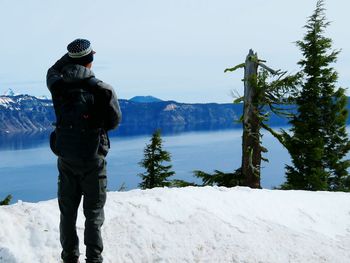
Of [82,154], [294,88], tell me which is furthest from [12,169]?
[82,154]

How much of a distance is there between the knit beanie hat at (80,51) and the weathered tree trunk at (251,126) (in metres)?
11.5

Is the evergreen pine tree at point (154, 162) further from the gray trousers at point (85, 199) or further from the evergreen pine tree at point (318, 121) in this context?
the gray trousers at point (85, 199)

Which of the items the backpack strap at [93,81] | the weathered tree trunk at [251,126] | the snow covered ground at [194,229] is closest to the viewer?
the backpack strap at [93,81]

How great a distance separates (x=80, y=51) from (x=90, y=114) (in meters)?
0.81

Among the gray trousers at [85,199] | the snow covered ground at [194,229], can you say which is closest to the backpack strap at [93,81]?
the gray trousers at [85,199]

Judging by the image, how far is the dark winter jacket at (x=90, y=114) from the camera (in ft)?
16.2

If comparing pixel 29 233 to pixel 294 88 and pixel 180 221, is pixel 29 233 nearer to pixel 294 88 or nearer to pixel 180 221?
pixel 180 221

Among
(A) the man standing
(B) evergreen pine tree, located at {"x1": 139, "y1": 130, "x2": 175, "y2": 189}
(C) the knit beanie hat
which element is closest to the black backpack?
(A) the man standing

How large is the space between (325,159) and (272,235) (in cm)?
2087

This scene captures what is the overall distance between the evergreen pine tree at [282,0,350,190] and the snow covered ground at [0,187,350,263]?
17000mm

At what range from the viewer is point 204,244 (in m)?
6.91

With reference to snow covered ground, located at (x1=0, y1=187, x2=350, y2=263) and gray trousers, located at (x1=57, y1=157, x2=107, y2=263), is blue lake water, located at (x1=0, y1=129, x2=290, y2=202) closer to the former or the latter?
snow covered ground, located at (x1=0, y1=187, x2=350, y2=263)

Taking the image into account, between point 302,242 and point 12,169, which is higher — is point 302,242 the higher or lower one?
the higher one

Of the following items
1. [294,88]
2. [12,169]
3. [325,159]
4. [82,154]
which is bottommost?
[12,169]
